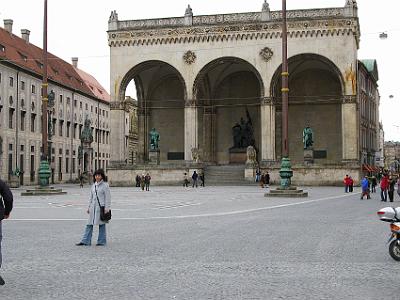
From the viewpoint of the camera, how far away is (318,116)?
60.9m

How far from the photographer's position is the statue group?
61.9 metres

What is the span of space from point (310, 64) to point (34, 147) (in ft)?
107

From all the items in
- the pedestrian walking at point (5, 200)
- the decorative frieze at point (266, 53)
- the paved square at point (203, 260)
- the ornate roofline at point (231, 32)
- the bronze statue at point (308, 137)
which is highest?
the ornate roofline at point (231, 32)

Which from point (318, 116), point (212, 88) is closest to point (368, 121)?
point (318, 116)

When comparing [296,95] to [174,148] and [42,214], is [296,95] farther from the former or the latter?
[42,214]

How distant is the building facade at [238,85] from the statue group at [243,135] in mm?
225

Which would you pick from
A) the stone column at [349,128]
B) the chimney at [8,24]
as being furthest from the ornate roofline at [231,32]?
the chimney at [8,24]

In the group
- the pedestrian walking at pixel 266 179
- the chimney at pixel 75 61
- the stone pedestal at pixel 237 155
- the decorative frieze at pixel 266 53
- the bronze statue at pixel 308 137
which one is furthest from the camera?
the chimney at pixel 75 61

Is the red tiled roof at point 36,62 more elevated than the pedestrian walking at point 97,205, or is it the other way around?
the red tiled roof at point 36,62

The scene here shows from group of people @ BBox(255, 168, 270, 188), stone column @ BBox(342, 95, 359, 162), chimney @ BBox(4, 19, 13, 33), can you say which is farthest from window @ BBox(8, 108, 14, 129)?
stone column @ BBox(342, 95, 359, 162)

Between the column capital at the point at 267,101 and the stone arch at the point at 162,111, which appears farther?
the stone arch at the point at 162,111

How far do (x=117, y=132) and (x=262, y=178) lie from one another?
15.9 m

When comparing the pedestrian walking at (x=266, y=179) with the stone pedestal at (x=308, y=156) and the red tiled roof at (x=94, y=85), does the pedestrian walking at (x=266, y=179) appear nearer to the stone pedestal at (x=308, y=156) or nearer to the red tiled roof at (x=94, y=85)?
the stone pedestal at (x=308, y=156)

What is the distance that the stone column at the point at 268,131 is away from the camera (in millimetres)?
54312
